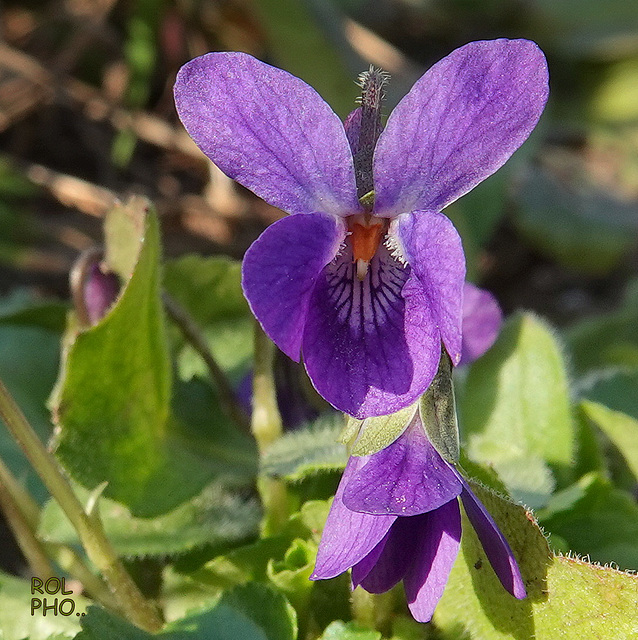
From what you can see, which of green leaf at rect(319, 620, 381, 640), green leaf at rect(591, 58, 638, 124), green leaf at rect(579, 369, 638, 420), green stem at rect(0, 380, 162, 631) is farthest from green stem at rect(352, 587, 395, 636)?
green leaf at rect(591, 58, 638, 124)

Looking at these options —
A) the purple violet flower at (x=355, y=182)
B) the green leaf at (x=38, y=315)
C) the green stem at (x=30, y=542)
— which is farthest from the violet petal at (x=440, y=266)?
the green leaf at (x=38, y=315)

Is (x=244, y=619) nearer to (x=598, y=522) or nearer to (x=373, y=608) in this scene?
(x=373, y=608)

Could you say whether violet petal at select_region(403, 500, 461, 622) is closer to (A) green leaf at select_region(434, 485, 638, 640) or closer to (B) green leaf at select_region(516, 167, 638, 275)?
(A) green leaf at select_region(434, 485, 638, 640)

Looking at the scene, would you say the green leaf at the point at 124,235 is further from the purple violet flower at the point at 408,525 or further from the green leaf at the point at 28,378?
the purple violet flower at the point at 408,525

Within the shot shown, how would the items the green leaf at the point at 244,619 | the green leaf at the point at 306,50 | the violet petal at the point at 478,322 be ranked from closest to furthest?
the green leaf at the point at 244,619 < the violet petal at the point at 478,322 < the green leaf at the point at 306,50

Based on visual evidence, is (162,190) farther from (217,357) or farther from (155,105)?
(217,357)

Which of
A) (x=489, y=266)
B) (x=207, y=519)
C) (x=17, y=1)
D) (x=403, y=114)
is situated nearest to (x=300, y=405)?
(x=207, y=519)

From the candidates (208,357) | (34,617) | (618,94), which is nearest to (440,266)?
(208,357)
